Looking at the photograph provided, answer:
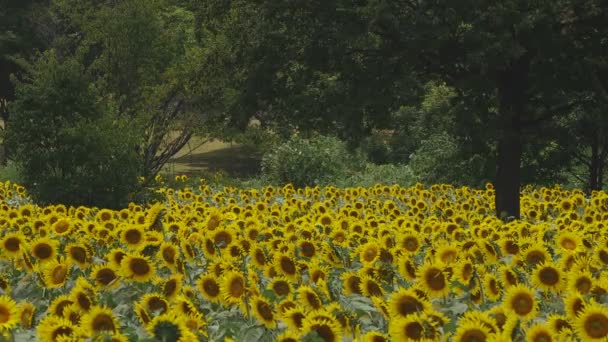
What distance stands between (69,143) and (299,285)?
1085cm

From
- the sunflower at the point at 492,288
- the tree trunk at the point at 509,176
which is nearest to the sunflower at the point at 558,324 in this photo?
the sunflower at the point at 492,288

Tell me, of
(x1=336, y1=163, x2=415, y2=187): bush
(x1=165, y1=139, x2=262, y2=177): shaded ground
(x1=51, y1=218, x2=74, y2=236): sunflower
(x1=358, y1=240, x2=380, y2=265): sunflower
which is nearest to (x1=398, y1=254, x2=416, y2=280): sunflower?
(x1=358, y1=240, x2=380, y2=265): sunflower

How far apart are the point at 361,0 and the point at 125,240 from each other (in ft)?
28.4

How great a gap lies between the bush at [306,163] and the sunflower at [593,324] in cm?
2007

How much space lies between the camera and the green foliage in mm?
15117

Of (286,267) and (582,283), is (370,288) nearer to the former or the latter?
(286,267)

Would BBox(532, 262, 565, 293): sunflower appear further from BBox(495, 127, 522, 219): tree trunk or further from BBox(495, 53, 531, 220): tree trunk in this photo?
A: BBox(495, 53, 531, 220): tree trunk

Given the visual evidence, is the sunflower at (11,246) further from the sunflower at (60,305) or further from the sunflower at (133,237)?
the sunflower at (60,305)

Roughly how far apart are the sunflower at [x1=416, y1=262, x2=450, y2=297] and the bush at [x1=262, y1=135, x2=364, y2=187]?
18990 millimetres

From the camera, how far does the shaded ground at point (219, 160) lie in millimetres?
41438

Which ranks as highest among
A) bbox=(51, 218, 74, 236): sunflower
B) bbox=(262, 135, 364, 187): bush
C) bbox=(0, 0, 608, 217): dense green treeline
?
bbox=(0, 0, 608, 217): dense green treeline

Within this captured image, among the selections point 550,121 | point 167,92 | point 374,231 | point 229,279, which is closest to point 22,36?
point 167,92

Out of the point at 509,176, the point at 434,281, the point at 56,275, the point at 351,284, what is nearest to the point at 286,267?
the point at 351,284

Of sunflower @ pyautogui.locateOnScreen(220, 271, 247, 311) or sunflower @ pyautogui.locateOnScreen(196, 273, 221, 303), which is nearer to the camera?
sunflower @ pyautogui.locateOnScreen(220, 271, 247, 311)
